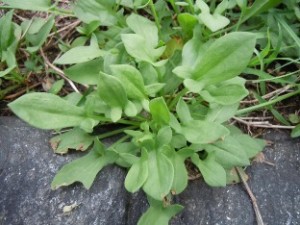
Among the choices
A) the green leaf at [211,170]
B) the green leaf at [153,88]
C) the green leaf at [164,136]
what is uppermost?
the green leaf at [153,88]

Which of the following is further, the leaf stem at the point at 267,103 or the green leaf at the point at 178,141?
the leaf stem at the point at 267,103

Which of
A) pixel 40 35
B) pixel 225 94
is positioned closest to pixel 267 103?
pixel 225 94

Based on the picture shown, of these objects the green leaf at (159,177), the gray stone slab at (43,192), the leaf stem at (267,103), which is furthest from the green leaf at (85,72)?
the leaf stem at (267,103)

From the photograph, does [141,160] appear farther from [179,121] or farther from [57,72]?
[57,72]

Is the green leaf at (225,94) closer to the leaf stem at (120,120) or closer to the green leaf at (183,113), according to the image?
the green leaf at (183,113)

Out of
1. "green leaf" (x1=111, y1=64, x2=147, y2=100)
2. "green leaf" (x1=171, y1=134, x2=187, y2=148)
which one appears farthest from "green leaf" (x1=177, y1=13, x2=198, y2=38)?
"green leaf" (x1=171, y1=134, x2=187, y2=148)

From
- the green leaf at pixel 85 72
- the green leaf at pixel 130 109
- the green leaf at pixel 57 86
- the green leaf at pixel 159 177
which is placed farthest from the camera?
the green leaf at pixel 57 86

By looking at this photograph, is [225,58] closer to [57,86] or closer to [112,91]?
[112,91]
